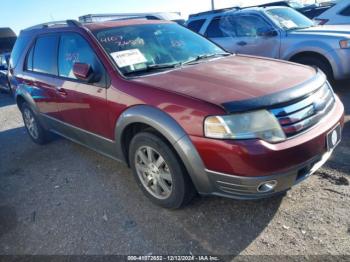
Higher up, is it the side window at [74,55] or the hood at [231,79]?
the side window at [74,55]

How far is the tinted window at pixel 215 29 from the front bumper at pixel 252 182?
16.7 feet

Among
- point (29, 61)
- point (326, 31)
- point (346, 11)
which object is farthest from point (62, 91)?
point (346, 11)

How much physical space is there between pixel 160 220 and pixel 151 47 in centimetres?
177

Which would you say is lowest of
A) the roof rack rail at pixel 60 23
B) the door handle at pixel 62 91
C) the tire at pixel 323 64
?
the tire at pixel 323 64

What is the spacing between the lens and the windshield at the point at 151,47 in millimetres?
3199

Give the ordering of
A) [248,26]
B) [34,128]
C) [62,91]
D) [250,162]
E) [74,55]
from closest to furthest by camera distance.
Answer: [250,162] → [74,55] → [62,91] → [34,128] → [248,26]

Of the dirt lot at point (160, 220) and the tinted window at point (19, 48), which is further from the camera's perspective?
the tinted window at point (19, 48)

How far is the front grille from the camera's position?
2369mm

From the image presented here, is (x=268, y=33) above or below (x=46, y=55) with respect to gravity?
below

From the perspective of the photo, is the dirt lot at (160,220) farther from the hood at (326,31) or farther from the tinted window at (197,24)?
the tinted window at (197,24)

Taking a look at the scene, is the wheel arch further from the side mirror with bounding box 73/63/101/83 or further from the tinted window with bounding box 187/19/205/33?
the tinted window with bounding box 187/19/205/33

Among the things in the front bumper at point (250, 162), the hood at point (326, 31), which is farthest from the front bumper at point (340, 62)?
the front bumper at point (250, 162)

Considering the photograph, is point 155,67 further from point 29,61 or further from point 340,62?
point 340,62

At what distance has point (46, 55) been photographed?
4.16 meters
